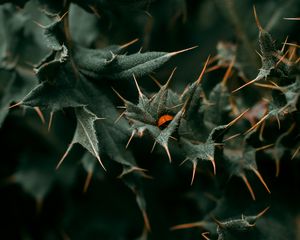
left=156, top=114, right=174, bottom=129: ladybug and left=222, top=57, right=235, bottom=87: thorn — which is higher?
left=156, top=114, right=174, bottom=129: ladybug

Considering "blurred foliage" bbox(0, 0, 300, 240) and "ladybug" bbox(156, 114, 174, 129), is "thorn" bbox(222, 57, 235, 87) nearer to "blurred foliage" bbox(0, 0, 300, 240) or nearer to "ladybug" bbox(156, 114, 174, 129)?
"blurred foliage" bbox(0, 0, 300, 240)

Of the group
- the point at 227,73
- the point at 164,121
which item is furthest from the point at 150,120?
the point at 227,73

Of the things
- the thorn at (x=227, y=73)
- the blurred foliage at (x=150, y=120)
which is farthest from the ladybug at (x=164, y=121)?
the thorn at (x=227, y=73)

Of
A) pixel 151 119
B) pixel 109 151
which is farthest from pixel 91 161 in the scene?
pixel 151 119

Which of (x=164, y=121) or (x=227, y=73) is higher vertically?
(x=164, y=121)

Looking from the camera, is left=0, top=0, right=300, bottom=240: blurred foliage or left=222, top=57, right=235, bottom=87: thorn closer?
left=0, top=0, right=300, bottom=240: blurred foliage

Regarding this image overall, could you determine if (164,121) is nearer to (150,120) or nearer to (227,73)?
(150,120)

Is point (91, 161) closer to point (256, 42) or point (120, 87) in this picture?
point (120, 87)

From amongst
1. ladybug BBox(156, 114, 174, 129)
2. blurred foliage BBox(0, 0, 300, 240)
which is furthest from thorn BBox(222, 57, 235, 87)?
ladybug BBox(156, 114, 174, 129)
